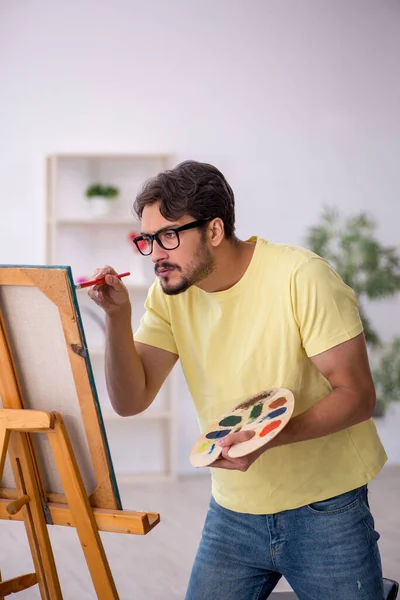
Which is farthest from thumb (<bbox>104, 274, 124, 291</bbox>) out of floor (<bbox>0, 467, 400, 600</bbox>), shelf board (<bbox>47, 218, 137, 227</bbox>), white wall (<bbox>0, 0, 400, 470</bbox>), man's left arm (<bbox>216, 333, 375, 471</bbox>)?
white wall (<bbox>0, 0, 400, 470</bbox>)

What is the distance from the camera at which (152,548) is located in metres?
3.64

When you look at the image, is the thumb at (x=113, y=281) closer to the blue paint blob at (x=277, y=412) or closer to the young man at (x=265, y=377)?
the young man at (x=265, y=377)

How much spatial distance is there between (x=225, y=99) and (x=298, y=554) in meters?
3.80

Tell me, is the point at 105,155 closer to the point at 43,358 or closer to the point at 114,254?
the point at 114,254

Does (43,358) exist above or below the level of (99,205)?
below

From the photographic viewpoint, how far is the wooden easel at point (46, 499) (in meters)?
1.67

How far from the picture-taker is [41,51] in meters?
4.96

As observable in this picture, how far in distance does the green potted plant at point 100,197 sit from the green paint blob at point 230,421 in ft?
10.7

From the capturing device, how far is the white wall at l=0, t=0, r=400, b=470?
4.97m

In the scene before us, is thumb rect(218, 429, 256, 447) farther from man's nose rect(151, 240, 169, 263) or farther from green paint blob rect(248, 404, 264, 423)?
man's nose rect(151, 240, 169, 263)

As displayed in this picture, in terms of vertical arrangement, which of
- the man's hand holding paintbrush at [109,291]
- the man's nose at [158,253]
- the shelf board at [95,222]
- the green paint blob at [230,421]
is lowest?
the green paint blob at [230,421]

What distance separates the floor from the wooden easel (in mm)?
1430

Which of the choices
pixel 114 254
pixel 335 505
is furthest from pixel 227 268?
pixel 114 254

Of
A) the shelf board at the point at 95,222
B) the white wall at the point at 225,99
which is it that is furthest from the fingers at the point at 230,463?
the white wall at the point at 225,99
